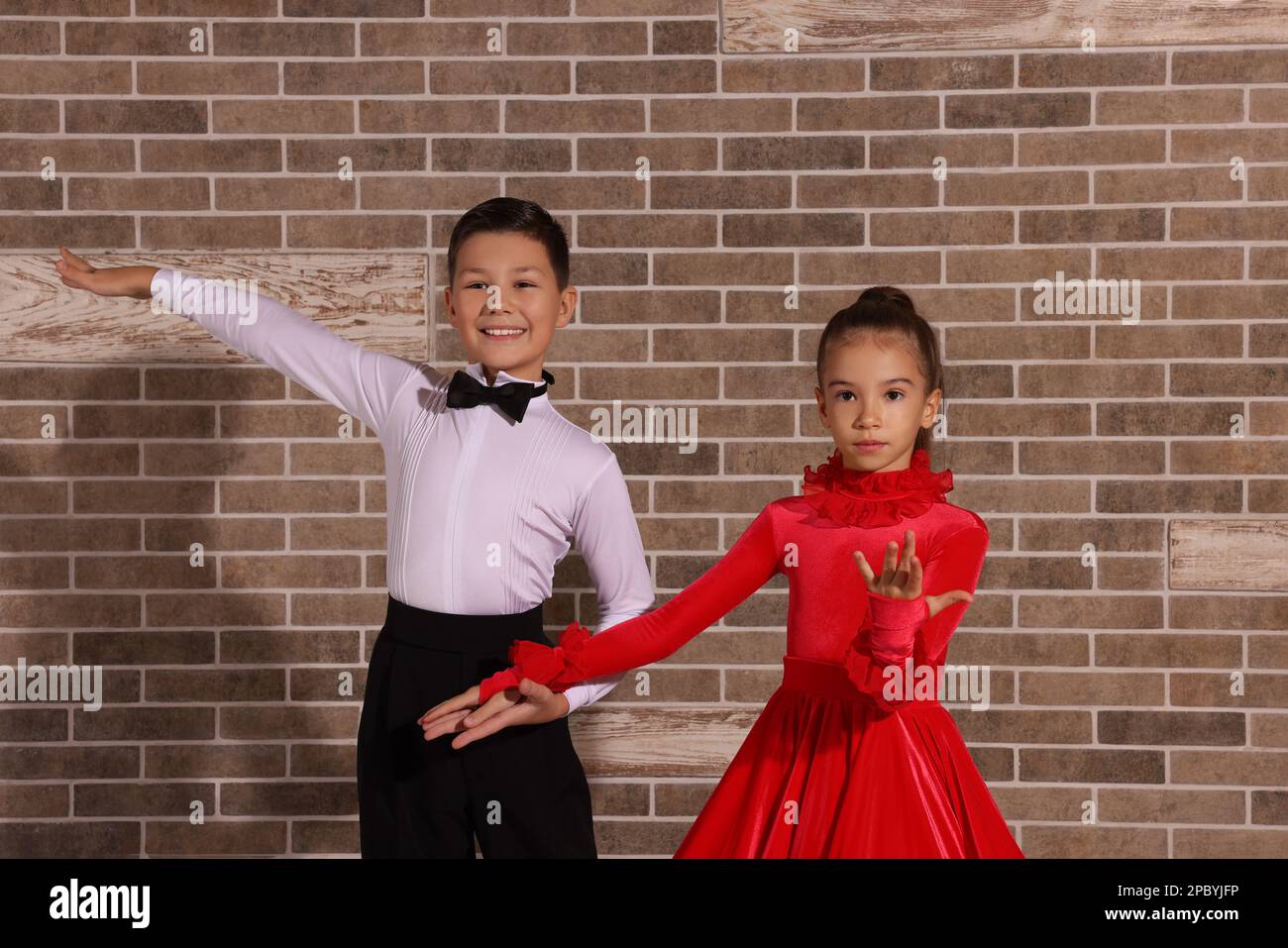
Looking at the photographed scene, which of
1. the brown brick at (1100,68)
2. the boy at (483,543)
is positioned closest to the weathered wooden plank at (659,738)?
the boy at (483,543)

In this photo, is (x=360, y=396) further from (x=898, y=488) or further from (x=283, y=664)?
(x=283, y=664)

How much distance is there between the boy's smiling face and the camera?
2029mm

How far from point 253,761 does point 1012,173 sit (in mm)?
2631

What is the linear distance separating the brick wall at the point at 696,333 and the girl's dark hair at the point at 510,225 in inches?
36.5

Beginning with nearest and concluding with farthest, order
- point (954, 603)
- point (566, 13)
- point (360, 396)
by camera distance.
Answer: point (954, 603), point (360, 396), point (566, 13)

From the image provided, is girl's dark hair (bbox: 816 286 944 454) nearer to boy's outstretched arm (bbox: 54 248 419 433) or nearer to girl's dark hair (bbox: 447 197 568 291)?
girl's dark hair (bbox: 447 197 568 291)

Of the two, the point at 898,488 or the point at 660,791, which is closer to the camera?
the point at 898,488

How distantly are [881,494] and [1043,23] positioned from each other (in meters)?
1.78

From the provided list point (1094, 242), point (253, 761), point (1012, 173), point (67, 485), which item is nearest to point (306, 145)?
point (67, 485)

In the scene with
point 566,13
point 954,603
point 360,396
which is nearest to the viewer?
point 954,603

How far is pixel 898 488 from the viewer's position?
1.90 metres

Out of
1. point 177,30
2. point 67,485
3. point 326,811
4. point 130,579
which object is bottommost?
point 326,811

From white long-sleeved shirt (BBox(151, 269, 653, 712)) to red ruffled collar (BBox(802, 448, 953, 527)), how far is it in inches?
15.5

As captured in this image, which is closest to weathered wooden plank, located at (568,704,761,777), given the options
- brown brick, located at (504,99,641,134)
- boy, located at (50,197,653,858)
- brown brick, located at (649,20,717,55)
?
boy, located at (50,197,653,858)
